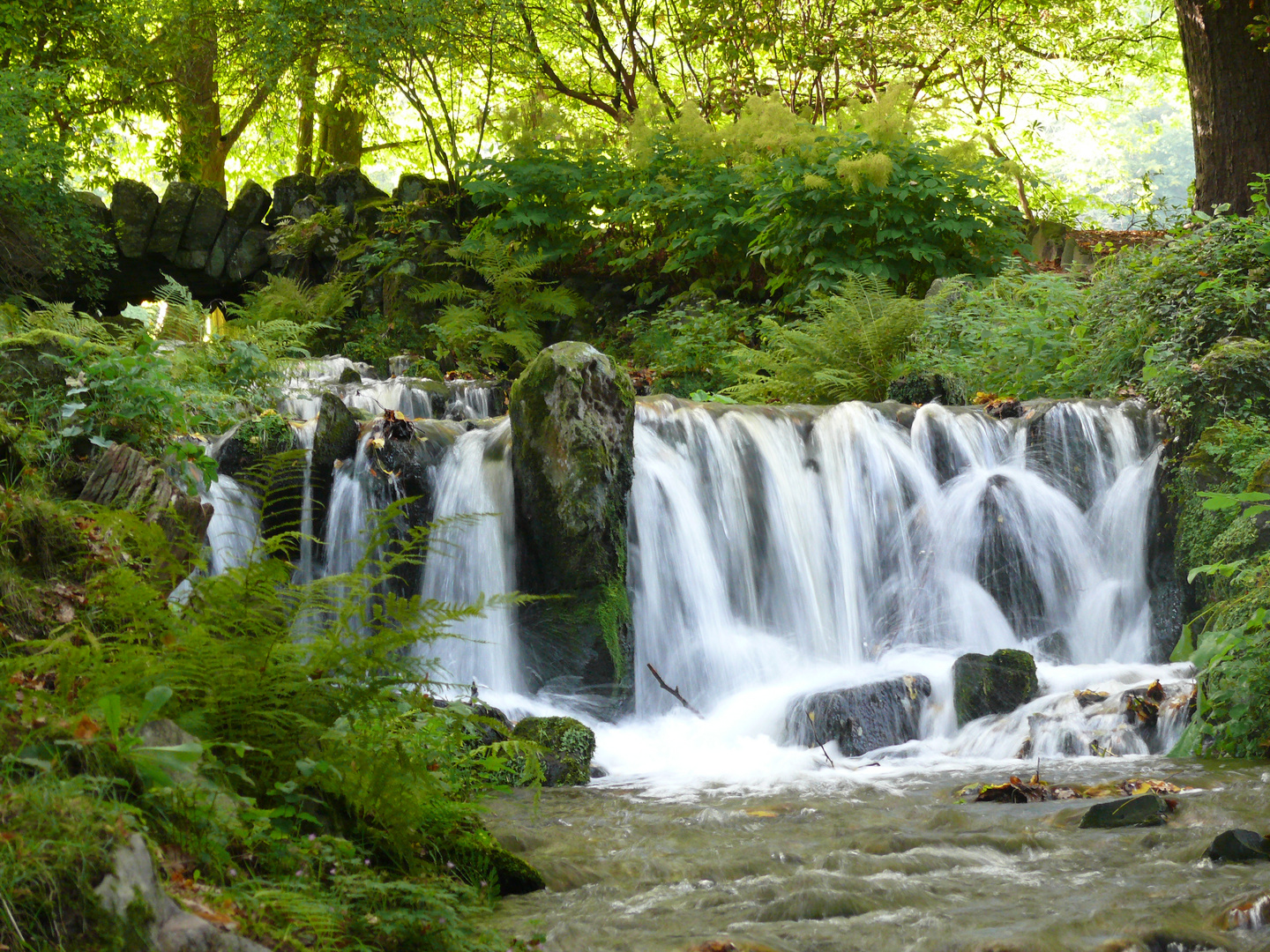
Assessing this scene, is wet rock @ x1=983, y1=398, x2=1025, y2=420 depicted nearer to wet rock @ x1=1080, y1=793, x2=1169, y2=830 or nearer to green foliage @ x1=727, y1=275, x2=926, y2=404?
green foliage @ x1=727, y1=275, x2=926, y2=404

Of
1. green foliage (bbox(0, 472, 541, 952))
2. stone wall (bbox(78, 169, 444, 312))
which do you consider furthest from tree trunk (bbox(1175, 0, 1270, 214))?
stone wall (bbox(78, 169, 444, 312))

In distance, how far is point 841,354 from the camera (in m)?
11.1

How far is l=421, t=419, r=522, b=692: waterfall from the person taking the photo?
24.2 feet

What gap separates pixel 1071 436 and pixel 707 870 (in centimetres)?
623

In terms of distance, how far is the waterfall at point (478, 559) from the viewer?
7.37 meters

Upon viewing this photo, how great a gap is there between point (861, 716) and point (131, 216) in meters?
13.9

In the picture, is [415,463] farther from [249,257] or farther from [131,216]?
[131,216]

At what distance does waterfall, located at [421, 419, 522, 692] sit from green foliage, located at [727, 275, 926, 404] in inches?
159

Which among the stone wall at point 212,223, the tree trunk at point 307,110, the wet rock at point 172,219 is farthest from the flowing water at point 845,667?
the tree trunk at point 307,110

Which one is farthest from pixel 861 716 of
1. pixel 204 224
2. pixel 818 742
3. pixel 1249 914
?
pixel 204 224

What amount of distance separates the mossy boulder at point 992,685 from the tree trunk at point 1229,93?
635 cm

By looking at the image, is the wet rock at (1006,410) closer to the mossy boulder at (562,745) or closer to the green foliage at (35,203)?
the mossy boulder at (562,745)

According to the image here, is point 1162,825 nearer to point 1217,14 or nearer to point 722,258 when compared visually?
point 1217,14

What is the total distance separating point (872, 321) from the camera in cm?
1126
